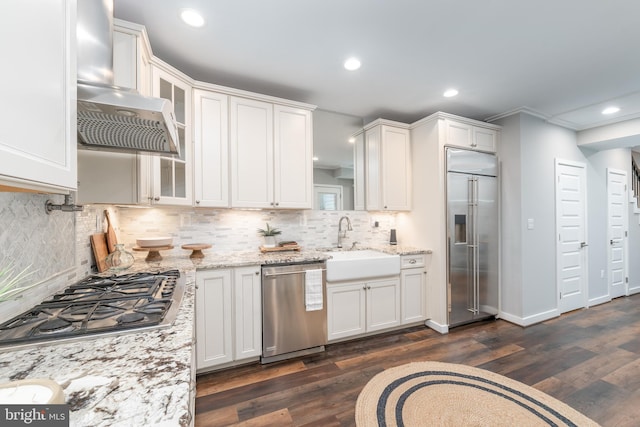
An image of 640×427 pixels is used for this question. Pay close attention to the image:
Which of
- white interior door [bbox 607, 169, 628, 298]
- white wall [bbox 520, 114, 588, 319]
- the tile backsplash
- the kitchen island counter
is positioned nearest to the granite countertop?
the kitchen island counter

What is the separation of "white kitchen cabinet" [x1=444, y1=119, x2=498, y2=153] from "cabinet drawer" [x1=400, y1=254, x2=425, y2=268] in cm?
136

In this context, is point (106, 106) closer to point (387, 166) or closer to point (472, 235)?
point (387, 166)

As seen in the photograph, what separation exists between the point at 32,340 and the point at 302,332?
1885 millimetres

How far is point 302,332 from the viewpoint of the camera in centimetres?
240

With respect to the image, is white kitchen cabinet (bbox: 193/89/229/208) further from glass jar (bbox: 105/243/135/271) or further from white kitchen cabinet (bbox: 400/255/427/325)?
white kitchen cabinet (bbox: 400/255/427/325)

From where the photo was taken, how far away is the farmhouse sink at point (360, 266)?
99.7 inches

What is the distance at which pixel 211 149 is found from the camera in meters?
2.37

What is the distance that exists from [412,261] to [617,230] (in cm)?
390

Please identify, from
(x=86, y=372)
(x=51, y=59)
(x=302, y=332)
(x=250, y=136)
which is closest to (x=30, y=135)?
(x=51, y=59)

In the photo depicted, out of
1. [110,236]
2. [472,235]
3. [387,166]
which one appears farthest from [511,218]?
[110,236]

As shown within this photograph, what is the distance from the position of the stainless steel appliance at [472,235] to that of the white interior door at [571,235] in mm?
1008

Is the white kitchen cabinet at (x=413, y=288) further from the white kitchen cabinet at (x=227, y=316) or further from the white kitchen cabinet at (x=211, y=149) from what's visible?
the white kitchen cabinet at (x=211, y=149)

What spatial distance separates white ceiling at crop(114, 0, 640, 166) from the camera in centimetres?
165

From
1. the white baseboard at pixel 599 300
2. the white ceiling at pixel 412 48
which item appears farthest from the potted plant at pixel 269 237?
the white baseboard at pixel 599 300
